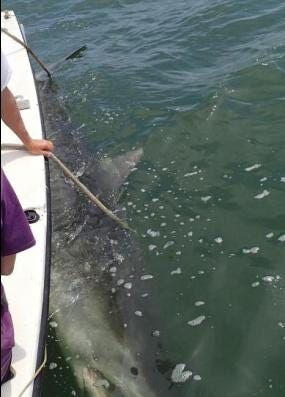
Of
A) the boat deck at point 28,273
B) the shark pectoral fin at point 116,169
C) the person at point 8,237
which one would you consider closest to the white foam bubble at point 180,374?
the boat deck at point 28,273

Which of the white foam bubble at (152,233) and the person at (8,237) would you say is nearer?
the person at (8,237)

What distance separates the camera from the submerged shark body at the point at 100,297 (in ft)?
13.9

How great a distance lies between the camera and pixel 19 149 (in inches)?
194

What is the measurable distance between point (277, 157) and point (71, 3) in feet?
27.5

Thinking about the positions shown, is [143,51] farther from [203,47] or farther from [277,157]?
[277,157]

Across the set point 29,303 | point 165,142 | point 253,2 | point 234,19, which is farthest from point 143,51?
point 29,303

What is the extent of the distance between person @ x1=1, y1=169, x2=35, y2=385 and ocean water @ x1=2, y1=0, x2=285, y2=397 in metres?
1.67

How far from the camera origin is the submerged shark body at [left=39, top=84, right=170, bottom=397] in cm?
423

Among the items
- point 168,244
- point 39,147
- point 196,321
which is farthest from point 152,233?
point 39,147

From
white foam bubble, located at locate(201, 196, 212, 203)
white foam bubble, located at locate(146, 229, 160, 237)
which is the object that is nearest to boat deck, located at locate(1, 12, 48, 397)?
white foam bubble, located at locate(146, 229, 160, 237)

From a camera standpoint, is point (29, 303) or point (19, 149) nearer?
point (29, 303)

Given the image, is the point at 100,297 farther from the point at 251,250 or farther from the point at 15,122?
the point at 15,122

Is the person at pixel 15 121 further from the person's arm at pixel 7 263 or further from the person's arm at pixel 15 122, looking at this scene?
the person's arm at pixel 7 263

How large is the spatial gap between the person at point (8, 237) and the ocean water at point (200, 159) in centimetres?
167
